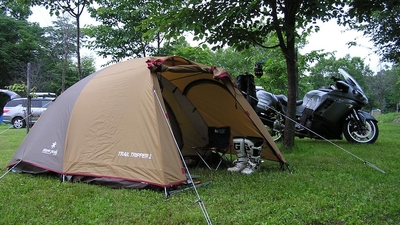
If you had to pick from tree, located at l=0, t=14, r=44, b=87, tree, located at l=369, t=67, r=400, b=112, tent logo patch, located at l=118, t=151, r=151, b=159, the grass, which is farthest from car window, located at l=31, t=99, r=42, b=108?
tree, located at l=369, t=67, r=400, b=112

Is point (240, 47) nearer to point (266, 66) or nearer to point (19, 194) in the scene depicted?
point (19, 194)

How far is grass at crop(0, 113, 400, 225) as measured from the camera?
2.86m

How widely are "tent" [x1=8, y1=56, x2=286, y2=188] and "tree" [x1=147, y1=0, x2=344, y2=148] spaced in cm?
84

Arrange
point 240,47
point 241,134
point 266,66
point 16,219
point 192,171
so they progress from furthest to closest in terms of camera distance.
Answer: point 266,66 < point 240,47 < point 241,134 < point 192,171 < point 16,219

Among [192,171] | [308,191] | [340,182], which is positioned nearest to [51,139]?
[192,171]

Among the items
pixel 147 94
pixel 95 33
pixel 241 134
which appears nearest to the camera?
pixel 147 94

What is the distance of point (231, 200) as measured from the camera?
3.34m

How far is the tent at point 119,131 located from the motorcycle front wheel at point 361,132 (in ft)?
9.61

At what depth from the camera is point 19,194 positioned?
11.7 feet

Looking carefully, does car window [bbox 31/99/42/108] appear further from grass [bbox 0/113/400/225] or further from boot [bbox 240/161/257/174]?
boot [bbox 240/161/257/174]

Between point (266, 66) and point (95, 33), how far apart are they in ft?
20.0

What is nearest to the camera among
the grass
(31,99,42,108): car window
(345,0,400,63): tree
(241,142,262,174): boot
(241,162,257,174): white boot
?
the grass

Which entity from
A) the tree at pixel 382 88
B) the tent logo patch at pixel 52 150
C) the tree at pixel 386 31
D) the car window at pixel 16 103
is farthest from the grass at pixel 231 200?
the tree at pixel 382 88

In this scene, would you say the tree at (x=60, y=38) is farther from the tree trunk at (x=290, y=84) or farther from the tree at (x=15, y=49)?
the tree trunk at (x=290, y=84)
